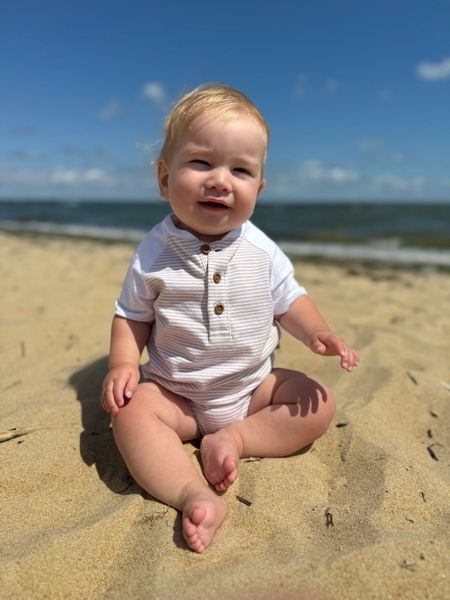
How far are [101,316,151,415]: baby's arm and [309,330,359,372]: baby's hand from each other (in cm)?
69

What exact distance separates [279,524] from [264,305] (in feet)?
2.69

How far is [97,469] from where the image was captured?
6.13 feet

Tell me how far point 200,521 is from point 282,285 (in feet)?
3.35

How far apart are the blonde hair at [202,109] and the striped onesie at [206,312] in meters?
0.33

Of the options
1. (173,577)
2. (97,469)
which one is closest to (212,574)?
(173,577)

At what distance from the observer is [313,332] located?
6.69 ft

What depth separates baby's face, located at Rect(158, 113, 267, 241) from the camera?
1808 mm

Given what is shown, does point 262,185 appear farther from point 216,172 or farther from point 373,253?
point 373,253

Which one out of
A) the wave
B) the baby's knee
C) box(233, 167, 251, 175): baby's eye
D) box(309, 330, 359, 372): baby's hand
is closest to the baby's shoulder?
box(233, 167, 251, 175): baby's eye

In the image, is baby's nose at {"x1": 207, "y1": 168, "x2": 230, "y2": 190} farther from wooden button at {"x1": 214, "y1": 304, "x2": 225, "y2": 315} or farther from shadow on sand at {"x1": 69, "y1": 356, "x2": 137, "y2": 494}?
shadow on sand at {"x1": 69, "y1": 356, "x2": 137, "y2": 494}

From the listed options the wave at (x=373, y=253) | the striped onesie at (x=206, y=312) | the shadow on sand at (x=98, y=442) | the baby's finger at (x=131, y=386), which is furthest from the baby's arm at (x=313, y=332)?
the wave at (x=373, y=253)

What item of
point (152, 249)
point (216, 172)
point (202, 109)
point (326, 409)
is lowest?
point (326, 409)

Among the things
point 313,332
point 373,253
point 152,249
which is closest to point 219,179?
point 152,249

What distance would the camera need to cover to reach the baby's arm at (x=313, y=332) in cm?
188
